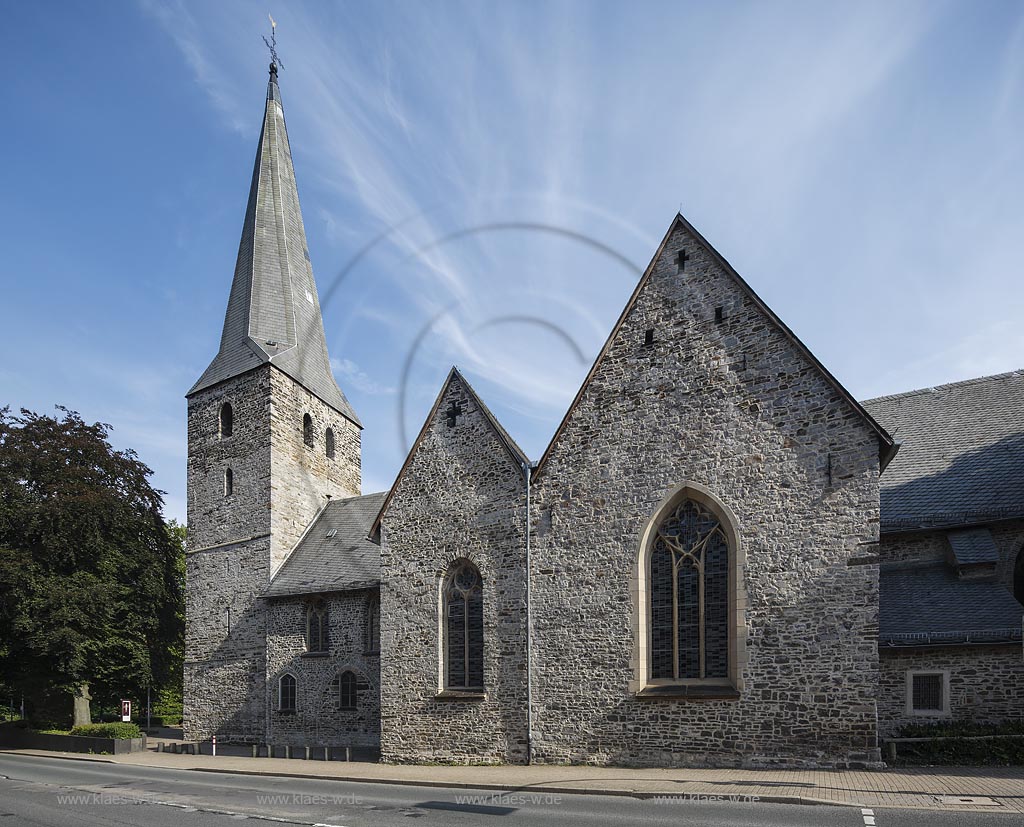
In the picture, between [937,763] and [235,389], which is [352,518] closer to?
[235,389]

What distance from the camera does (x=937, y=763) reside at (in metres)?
15.3

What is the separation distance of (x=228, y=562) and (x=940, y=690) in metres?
24.7

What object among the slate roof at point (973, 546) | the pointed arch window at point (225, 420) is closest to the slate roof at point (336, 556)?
the pointed arch window at point (225, 420)

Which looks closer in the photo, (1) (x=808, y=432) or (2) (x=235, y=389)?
(1) (x=808, y=432)

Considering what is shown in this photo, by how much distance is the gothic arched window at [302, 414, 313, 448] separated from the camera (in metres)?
33.4

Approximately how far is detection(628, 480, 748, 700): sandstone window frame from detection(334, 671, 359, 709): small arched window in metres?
11.8

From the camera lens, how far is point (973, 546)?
18344 millimetres

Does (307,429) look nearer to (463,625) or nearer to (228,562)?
(228,562)

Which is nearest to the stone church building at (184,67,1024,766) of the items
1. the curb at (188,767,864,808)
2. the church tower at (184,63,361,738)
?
the curb at (188,767,864,808)

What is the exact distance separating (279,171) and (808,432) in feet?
94.6

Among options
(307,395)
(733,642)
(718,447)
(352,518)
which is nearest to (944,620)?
(733,642)

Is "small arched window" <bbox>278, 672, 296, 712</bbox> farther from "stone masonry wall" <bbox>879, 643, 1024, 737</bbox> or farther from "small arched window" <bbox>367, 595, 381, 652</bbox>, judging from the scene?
"stone masonry wall" <bbox>879, 643, 1024, 737</bbox>

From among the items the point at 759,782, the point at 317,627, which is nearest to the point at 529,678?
the point at 759,782

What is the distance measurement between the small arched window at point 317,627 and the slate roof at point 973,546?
A: 63.2ft
